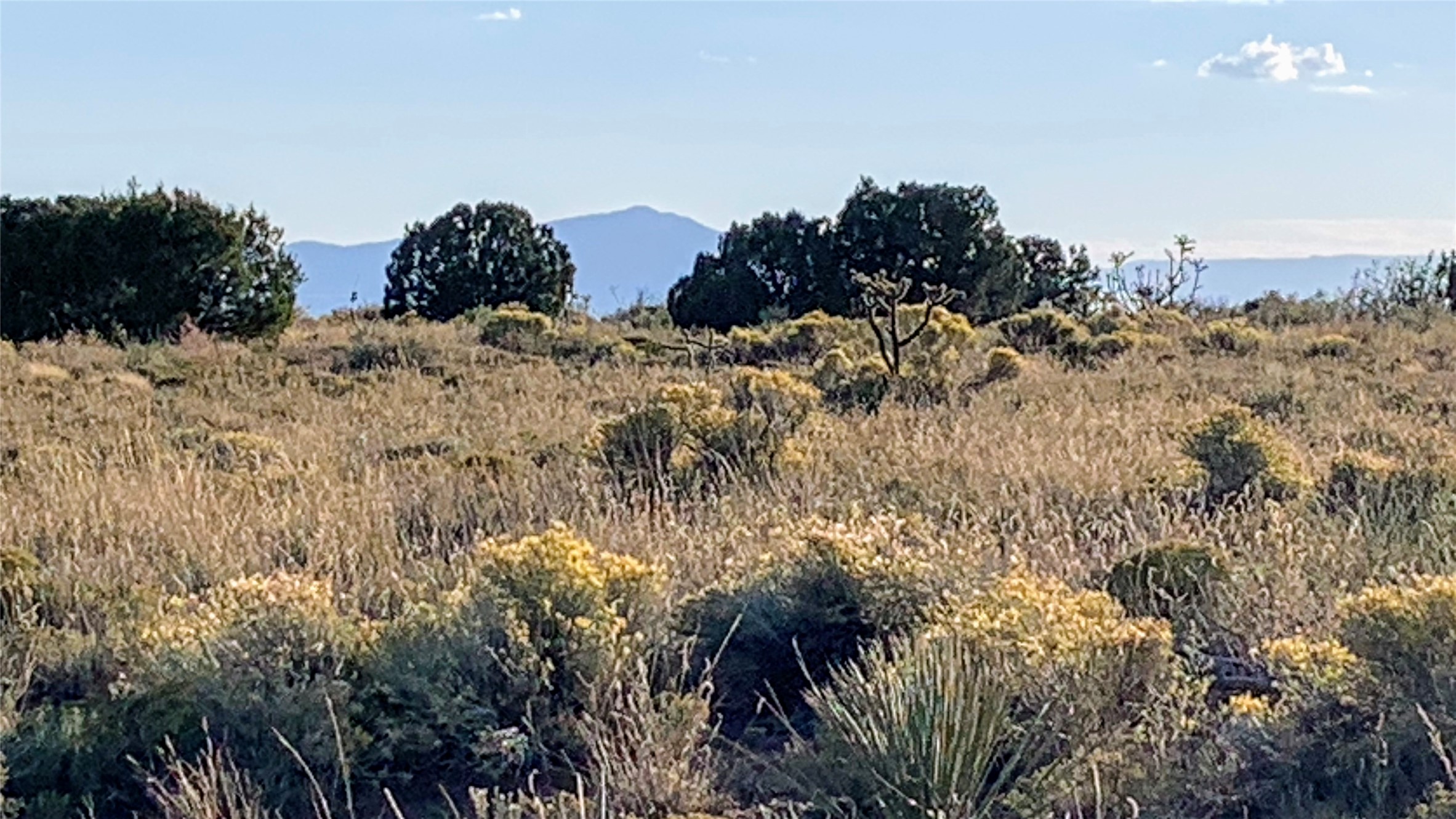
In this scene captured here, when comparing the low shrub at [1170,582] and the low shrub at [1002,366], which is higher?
the low shrub at [1002,366]

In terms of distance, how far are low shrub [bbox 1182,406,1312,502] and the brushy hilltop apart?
0.02m

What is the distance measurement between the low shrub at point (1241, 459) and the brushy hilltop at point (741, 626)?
2 cm

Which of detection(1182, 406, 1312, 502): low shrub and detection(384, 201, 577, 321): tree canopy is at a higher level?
detection(384, 201, 577, 321): tree canopy

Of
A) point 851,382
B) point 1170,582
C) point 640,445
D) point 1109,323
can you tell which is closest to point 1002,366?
point 851,382

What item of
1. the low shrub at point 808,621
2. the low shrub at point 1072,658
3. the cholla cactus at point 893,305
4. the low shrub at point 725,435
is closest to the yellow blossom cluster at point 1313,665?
the low shrub at point 1072,658

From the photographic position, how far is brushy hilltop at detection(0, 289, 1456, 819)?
306 centimetres

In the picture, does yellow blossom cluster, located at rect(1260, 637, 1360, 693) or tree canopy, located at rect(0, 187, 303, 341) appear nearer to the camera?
yellow blossom cluster, located at rect(1260, 637, 1360, 693)

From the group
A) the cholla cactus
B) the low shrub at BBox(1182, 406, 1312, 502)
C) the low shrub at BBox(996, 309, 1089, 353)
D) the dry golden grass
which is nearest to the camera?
the dry golden grass

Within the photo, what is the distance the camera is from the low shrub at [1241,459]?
600 cm

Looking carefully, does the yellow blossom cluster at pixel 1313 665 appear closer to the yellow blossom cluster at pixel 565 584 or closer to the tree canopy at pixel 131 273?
the yellow blossom cluster at pixel 565 584

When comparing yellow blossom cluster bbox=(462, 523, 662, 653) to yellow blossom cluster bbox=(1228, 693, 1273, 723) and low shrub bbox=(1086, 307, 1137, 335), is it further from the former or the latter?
low shrub bbox=(1086, 307, 1137, 335)

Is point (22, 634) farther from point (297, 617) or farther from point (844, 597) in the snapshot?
point (844, 597)

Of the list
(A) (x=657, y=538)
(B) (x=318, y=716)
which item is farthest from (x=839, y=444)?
(B) (x=318, y=716)

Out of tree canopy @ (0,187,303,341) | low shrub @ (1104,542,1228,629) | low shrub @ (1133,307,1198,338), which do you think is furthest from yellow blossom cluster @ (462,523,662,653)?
tree canopy @ (0,187,303,341)
